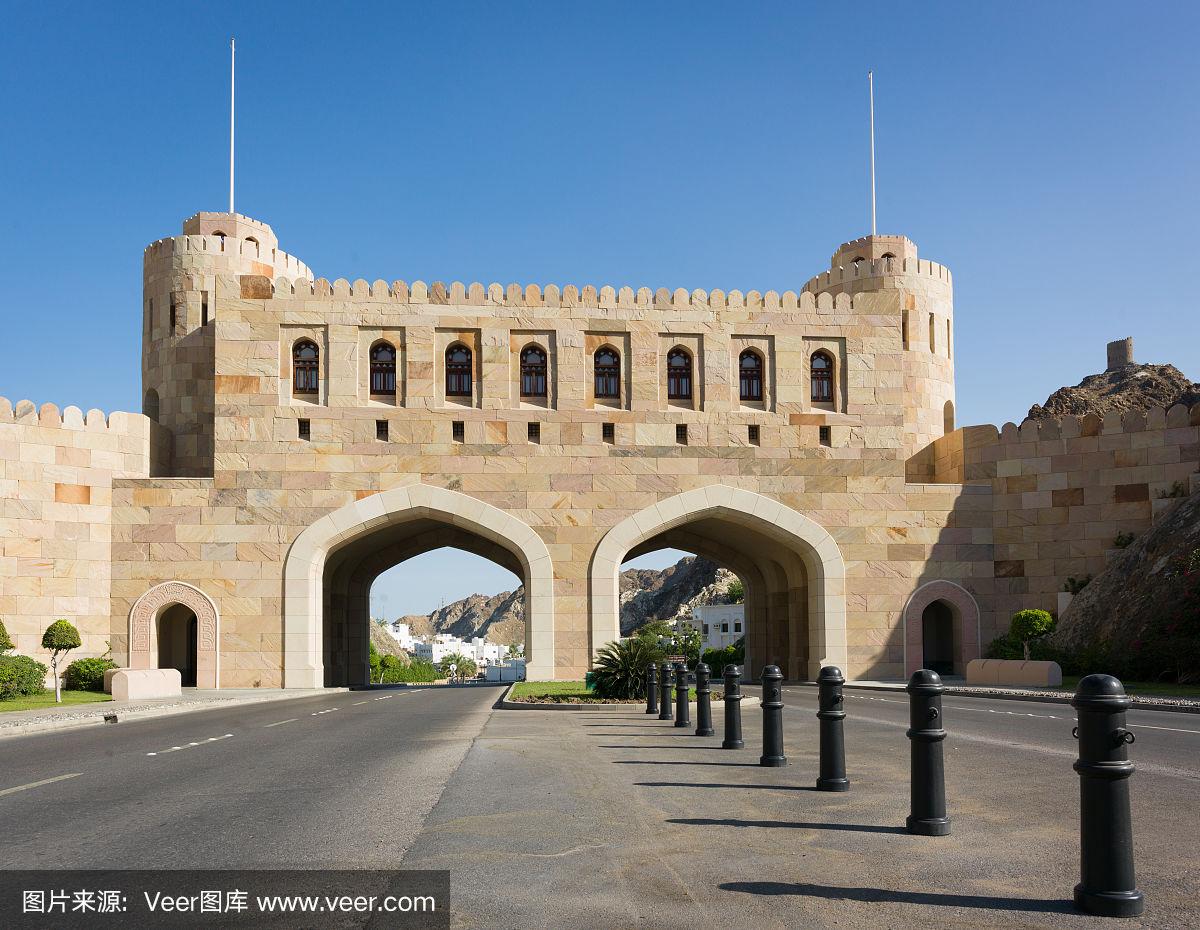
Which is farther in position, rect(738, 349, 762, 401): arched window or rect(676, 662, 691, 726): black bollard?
rect(738, 349, 762, 401): arched window

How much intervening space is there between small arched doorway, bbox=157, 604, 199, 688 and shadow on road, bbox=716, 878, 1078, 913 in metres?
33.7

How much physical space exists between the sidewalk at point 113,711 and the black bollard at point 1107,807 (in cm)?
1672

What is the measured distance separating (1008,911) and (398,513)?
3199 centimetres

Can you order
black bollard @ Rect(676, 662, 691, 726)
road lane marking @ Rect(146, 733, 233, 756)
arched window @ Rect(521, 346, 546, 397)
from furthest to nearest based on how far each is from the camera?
arched window @ Rect(521, 346, 546, 397)
black bollard @ Rect(676, 662, 691, 726)
road lane marking @ Rect(146, 733, 233, 756)

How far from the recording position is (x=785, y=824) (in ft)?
25.2

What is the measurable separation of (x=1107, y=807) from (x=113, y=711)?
67.7 ft

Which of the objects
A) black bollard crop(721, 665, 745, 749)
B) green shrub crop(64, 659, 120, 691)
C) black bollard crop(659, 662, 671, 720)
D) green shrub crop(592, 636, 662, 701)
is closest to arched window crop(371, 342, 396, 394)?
green shrub crop(64, 659, 120, 691)

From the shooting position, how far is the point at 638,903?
217 inches

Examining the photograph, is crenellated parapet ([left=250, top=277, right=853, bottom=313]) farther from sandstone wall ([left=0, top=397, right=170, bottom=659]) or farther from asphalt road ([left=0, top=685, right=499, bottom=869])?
asphalt road ([left=0, top=685, right=499, bottom=869])

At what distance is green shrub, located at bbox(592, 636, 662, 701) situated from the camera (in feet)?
81.5

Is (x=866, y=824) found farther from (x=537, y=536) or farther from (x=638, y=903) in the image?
(x=537, y=536)

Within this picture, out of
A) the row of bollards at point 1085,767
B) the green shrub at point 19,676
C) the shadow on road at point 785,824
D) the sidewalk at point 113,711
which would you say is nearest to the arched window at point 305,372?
the sidewalk at point 113,711

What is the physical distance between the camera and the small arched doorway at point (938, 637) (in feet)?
132

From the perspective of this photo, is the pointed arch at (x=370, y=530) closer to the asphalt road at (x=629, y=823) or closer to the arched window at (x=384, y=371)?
the arched window at (x=384, y=371)
